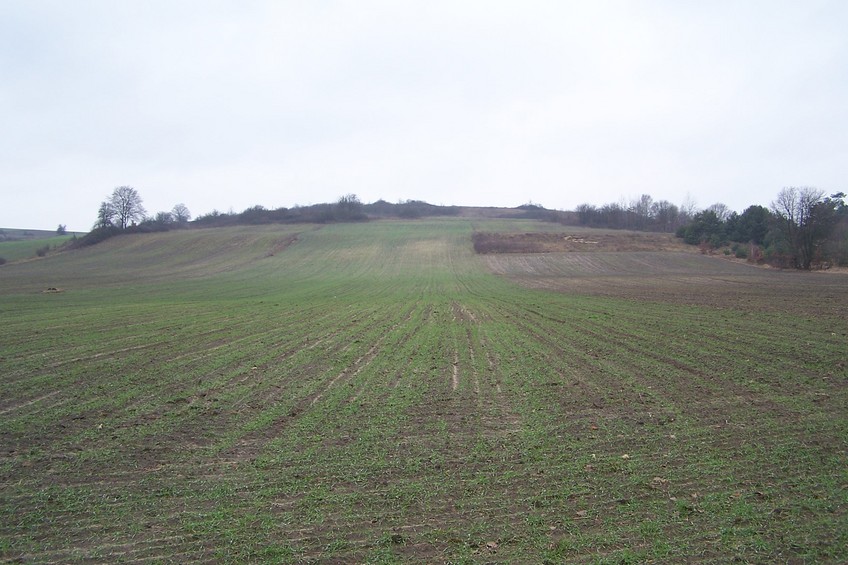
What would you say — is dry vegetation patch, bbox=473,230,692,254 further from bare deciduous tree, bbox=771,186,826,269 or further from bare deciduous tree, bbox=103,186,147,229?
bare deciduous tree, bbox=103,186,147,229

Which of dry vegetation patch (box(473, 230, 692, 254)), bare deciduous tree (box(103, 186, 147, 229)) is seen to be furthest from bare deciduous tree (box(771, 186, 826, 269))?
bare deciduous tree (box(103, 186, 147, 229))

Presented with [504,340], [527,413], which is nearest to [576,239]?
[504,340]

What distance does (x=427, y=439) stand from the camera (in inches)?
302

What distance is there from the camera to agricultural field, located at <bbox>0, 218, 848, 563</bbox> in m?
5.00

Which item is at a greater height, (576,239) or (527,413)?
(576,239)

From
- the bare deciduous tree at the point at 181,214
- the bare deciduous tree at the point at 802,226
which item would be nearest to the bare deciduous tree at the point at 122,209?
→ the bare deciduous tree at the point at 181,214

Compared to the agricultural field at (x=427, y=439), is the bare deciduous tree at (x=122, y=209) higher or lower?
higher

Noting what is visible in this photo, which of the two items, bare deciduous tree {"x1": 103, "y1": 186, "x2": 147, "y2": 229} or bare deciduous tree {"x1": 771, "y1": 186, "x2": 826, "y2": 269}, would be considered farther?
bare deciduous tree {"x1": 103, "y1": 186, "x2": 147, "y2": 229}

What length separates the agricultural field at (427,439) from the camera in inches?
197

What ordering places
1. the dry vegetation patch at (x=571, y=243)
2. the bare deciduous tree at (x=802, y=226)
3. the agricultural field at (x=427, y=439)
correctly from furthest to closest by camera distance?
1. the dry vegetation patch at (x=571, y=243)
2. the bare deciduous tree at (x=802, y=226)
3. the agricultural field at (x=427, y=439)

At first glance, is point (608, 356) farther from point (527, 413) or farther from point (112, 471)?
point (112, 471)

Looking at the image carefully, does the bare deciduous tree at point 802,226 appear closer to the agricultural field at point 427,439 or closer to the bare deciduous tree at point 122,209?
the agricultural field at point 427,439

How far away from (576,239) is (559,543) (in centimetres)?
6821

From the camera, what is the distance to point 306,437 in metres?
7.77
